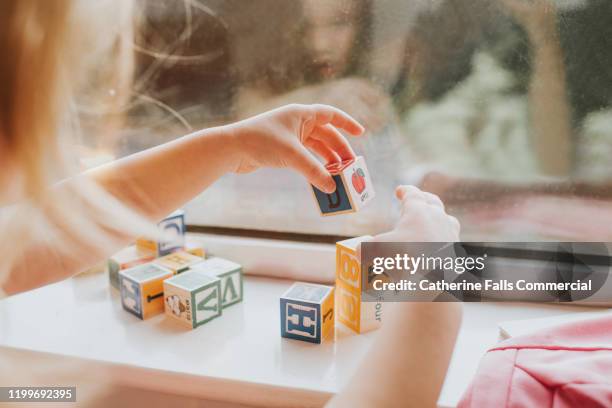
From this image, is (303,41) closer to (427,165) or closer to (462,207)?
(427,165)

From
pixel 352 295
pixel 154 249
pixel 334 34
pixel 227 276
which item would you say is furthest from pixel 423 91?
pixel 154 249

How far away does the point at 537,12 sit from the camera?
2.72 ft

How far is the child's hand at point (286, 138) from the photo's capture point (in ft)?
2.36

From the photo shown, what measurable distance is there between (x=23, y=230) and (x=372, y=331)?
0.61m

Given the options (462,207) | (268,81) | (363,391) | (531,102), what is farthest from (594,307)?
(268,81)

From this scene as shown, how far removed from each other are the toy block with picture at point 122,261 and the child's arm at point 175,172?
16cm

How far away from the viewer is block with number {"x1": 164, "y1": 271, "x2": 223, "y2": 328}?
2.78 ft

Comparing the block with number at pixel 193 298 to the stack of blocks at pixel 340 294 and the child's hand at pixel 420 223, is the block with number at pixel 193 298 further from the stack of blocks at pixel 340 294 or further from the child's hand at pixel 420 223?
the child's hand at pixel 420 223

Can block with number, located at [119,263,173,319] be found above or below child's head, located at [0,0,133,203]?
below

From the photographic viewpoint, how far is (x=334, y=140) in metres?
0.83

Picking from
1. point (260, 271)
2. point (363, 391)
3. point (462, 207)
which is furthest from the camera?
point (260, 271)

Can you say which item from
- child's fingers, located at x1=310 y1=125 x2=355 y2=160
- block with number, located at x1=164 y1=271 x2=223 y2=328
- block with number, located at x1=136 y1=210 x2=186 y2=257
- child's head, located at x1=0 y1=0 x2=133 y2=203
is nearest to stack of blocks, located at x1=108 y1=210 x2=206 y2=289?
block with number, located at x1=136 y1=210 x2=186 y2=257

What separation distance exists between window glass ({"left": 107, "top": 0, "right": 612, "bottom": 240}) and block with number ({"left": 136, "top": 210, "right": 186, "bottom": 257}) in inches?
5.8

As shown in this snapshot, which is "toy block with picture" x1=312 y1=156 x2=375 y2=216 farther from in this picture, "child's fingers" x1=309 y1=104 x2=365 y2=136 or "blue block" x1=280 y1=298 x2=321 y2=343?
"blue block" x1=280 y1=298 x2=321 y2=343
